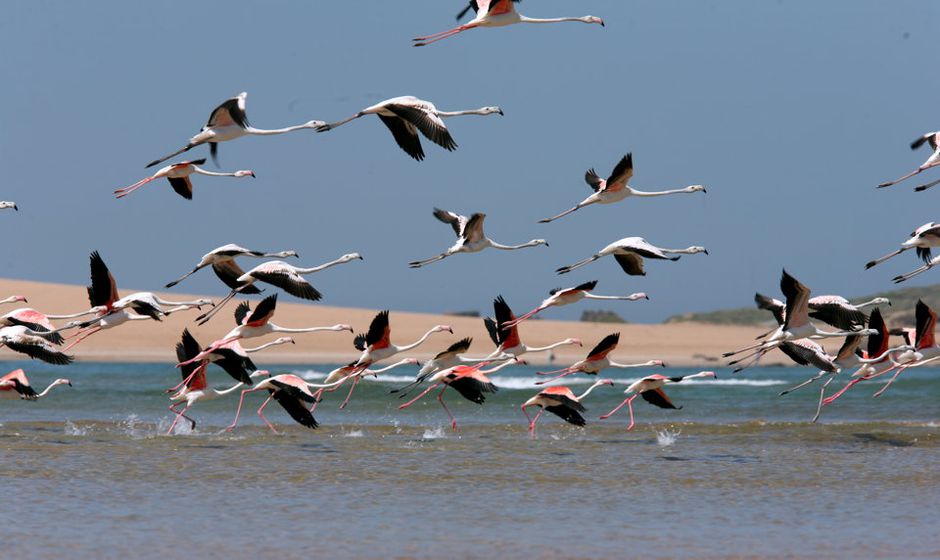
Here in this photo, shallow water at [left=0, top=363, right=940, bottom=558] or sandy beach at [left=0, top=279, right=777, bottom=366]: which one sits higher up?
shallow water at [left=0, top=363, right=940, bottom=558]

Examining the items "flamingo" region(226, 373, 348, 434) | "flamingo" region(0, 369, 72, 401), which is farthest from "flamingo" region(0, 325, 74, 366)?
"flamingo" region(226, 373, 348, 434)

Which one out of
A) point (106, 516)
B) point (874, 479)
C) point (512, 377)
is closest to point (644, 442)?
point (874, 479)

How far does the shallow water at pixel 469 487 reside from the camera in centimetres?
894

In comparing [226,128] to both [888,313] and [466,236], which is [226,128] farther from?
[888,313]

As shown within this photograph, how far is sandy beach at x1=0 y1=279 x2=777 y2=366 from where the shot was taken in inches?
1844

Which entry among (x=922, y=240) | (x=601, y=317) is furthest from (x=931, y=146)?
(x=601, y=317)

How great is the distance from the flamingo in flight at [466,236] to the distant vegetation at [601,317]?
49.2 m

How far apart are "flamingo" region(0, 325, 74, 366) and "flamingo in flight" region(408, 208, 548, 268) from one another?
471 cm

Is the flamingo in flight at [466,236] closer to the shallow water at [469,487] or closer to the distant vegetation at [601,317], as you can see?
the shallow water at [469,487]

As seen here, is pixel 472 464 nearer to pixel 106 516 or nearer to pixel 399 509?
pixel 399 509

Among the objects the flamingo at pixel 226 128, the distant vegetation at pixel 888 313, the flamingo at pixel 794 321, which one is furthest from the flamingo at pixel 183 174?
the distant vegetation at pixel 888 313

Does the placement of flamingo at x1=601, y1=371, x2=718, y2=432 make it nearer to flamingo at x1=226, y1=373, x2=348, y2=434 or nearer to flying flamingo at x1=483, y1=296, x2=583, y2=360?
flying flamingo at x1=483, y1=296, x2=583, y2=360

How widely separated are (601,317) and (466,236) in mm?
51249

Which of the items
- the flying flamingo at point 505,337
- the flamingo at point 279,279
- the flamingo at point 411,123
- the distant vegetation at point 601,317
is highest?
the flamingo at point 411,123
